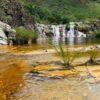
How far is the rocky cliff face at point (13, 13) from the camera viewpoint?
140ft

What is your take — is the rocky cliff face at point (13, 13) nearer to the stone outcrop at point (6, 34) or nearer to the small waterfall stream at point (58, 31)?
the small waterfall stream at point (58, 31)

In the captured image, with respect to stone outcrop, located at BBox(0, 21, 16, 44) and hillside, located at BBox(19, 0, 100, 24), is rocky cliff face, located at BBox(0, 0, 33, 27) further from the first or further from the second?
hillside, located at BBox(19, 0, 100, 24)

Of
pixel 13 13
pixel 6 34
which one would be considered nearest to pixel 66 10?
pixel 13 13

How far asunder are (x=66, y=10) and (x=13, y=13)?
198 feet

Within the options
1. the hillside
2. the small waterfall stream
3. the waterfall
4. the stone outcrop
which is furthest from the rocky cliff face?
the hillside

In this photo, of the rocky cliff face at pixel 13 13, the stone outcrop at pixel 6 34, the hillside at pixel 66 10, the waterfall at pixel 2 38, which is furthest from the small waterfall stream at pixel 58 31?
the waterfall at pixel 2 38

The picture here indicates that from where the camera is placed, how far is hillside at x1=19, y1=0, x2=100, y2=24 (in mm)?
83000

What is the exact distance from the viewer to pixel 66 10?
104 m

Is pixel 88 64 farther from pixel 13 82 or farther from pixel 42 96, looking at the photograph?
pixel 42 96

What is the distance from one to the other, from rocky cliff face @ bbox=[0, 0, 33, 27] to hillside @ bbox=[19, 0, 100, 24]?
109ft

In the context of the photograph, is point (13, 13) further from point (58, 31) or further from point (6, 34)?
point (58, 31)

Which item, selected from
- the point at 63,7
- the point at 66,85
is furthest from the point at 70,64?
the point at 63,7

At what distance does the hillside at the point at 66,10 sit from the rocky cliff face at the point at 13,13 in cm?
3320

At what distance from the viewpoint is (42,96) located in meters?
8.45
